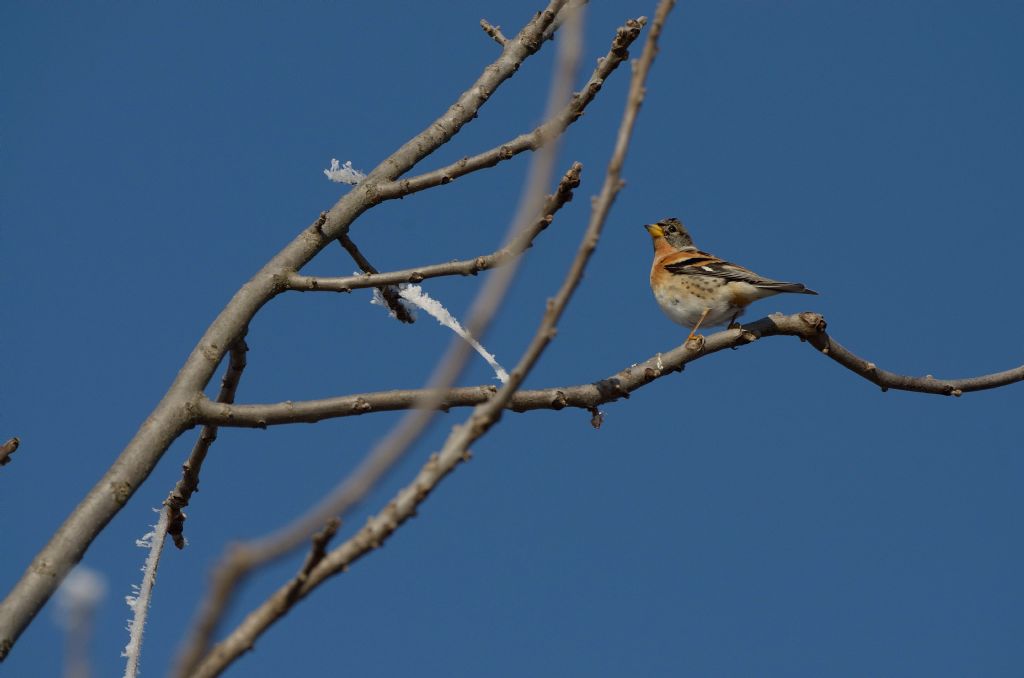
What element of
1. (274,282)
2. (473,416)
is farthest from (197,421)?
(473,416)

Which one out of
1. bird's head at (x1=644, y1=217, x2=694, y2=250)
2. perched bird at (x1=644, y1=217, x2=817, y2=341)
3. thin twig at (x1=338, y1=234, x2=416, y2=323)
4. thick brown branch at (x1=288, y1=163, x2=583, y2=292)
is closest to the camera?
thick brown branch at (x1=288, y1=163, x2=583, y2=292)

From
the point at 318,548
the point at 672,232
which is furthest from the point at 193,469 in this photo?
the point at 672,232

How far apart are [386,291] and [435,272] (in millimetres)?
1021

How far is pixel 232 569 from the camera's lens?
56.5 inches

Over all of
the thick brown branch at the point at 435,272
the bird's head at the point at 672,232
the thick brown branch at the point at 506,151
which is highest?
the bird's head at the point at 672,232

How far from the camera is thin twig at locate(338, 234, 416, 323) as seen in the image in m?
5.58

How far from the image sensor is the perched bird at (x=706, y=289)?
325 inches

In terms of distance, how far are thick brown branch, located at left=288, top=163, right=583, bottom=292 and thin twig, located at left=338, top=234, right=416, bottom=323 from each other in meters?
0.47

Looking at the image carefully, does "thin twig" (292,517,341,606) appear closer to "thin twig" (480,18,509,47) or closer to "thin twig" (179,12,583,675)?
"thin twig" (179,12,583,675)

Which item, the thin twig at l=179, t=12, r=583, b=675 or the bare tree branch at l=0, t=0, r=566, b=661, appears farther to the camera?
the bare tree branch at l=0, t=0, r=566, b=661

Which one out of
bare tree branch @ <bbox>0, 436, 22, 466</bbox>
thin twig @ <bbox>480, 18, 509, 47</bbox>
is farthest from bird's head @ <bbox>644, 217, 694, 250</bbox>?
bare tree branch @ <bbox>0, 436, 22, 466</bbox>

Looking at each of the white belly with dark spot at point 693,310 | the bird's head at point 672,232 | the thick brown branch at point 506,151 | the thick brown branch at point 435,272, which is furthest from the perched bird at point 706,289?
the thick brown branch at point 435,272

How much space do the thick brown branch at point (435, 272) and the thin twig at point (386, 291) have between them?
469 mm

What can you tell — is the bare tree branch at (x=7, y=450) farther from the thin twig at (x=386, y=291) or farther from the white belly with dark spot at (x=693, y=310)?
the white belly with dark spot at (x=693, y=310)
